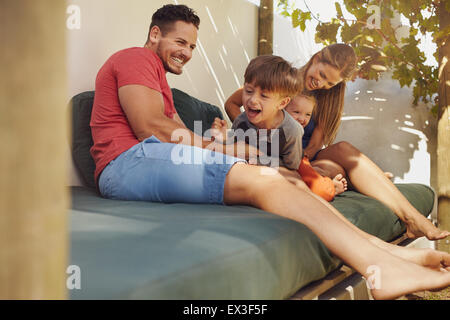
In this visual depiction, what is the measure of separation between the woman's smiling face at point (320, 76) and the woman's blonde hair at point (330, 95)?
3cm

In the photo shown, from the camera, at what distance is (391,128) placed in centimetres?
353

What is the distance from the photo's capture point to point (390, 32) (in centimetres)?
309

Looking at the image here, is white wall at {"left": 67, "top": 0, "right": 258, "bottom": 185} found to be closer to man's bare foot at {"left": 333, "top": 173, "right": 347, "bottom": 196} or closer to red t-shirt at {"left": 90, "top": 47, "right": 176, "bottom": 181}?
red t-shirt at {"left": 90, "top": 47, "right": 176, "bottom": 181}

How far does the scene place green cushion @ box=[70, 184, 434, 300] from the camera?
0.69m

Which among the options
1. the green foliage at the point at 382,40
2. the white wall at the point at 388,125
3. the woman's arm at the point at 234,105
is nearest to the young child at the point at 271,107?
the woman's arm at the point at 234,105

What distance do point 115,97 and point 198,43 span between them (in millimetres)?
1412

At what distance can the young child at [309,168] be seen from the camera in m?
1.87

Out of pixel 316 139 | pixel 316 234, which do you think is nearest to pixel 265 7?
pixel 316 139

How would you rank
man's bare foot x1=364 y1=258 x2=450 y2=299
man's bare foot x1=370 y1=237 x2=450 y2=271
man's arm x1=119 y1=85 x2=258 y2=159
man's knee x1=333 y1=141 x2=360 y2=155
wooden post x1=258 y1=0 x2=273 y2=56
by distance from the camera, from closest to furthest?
man's bare foot x1=364 y1=258 x2=450 y2=299 < man's bare foot x1=370 y1=237 x2=450 y2=271 < man's arm x1=119 y1=85 x2=258 y2=159 < man's knee x1=333 y1=141 x2=360 y2=155 < wooden post x1=258 y1=0 x2=273 y2=56

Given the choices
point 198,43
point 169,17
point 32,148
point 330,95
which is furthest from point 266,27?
point 32,148

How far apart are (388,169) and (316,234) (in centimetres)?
263

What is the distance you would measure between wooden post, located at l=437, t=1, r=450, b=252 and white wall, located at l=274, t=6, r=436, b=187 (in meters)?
0.73

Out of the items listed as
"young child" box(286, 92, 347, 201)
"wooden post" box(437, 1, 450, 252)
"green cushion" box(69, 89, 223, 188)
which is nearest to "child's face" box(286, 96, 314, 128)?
"young child" box(286, 92, 347, 201)
